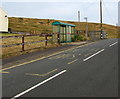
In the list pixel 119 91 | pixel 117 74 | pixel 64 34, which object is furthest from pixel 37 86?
pixel 64 34

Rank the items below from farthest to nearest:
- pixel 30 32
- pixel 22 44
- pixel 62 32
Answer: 1. pixel 30 32
2. pixel 62 32
3. pixel 22 44

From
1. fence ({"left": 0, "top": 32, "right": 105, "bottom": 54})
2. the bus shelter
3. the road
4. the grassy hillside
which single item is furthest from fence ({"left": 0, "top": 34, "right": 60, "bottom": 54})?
the grassy hillside

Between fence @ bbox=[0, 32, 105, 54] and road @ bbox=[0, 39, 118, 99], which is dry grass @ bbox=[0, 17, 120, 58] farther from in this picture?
road @ bbox=[0, 39, 118, 99]

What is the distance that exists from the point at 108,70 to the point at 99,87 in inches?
102

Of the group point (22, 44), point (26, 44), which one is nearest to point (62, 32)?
point (26, 44)

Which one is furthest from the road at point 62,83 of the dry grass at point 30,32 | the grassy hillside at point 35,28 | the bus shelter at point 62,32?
the grassy hillside at point 35,28

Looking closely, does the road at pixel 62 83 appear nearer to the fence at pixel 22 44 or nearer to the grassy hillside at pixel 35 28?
the fence at pixel 22 44

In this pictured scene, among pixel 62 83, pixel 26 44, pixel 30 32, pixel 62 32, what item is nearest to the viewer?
pixel 62 83

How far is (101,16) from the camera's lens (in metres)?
41.1

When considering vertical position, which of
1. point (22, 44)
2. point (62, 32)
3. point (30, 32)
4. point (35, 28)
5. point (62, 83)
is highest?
point (35, 28)

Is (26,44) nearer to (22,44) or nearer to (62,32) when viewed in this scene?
(62,32)

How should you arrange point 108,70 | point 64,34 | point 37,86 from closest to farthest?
point 37,86, point 108,70, point 64,34

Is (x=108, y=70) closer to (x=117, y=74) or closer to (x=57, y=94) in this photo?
(x=117, y=74)

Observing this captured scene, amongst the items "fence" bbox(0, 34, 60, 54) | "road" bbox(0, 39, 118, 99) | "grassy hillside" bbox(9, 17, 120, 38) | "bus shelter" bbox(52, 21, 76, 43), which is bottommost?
"road" bbox(0, 39, 118, 99)
